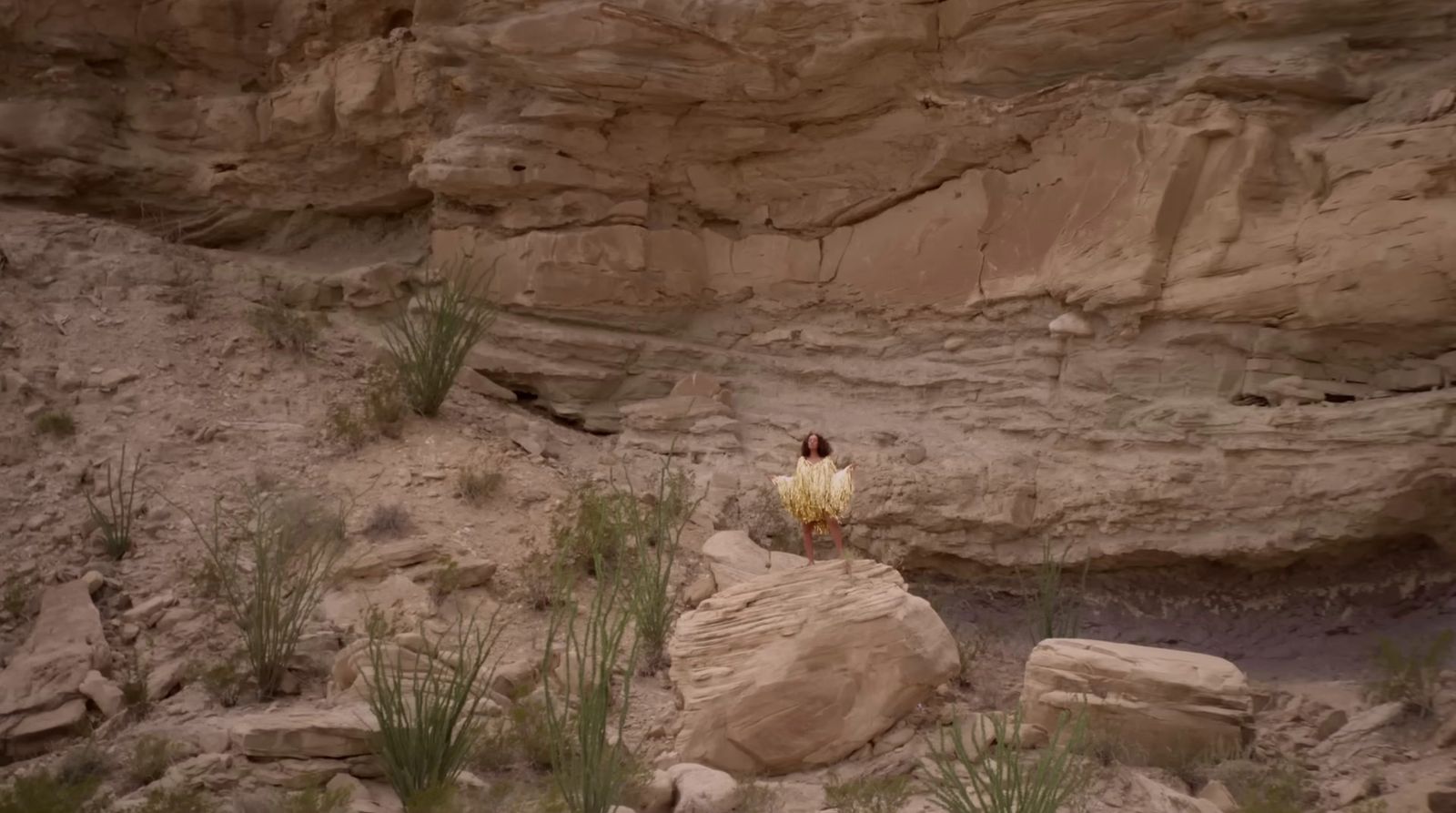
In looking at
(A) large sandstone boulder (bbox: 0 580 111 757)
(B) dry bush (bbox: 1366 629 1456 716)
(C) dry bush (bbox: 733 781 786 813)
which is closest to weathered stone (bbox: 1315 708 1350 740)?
(B) dry bush (bbox: 1366 629 1456 716)

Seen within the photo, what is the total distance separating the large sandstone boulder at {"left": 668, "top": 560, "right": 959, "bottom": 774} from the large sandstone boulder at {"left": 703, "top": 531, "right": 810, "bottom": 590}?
1212mm

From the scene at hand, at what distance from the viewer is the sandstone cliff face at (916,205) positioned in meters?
7.71

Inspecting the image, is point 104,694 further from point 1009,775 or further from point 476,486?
point 1009,775

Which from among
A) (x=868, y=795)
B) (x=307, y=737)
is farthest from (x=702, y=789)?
(x=307, y=737)

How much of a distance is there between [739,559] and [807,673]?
1877 mm

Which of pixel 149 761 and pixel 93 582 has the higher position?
pixel 93 582

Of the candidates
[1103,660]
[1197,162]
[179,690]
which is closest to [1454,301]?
[1197,162]

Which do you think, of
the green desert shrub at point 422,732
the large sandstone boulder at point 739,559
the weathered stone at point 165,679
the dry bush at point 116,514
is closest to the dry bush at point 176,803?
the green desert shrub at point 422,732

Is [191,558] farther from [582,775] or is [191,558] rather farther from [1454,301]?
[1454,301]

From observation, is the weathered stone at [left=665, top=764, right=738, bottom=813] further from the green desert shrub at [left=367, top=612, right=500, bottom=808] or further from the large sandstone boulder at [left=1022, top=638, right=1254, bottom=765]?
the large sandstone boulder at [left=1022, top=638, right=1254, bottom=765]

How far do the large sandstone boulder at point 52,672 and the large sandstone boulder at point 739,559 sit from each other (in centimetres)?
324

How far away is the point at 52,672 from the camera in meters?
6.42

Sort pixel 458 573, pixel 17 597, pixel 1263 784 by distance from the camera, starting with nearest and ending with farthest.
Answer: pixel 1263 784
pixel 17 597
pixel 458 573

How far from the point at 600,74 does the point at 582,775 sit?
5872 millimetres
